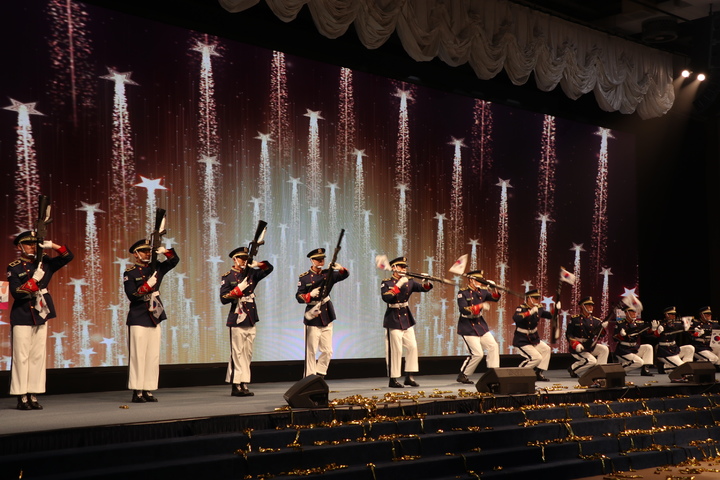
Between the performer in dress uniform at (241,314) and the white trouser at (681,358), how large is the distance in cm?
789

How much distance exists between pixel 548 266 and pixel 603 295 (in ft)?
5.36

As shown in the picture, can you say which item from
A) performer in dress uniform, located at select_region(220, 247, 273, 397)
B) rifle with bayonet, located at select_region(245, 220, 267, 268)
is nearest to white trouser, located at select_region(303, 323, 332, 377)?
performer in dress uniform, located at select_region(220, 247, 273, 397)

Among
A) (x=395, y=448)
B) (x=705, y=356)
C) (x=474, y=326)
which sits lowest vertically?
(x=395, y=448)

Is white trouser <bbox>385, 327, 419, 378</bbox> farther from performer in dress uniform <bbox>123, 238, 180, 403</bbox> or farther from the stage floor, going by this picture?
performer in dress uniform <bbox>123, 238, 180, 403</bbox>

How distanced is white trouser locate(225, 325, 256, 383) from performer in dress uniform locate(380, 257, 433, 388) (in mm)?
1918

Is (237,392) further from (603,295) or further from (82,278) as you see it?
(603,295)

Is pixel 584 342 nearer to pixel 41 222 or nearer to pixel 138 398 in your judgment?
pixel 138 398

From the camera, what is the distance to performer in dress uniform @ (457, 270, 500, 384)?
1033 cm

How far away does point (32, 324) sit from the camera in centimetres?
705

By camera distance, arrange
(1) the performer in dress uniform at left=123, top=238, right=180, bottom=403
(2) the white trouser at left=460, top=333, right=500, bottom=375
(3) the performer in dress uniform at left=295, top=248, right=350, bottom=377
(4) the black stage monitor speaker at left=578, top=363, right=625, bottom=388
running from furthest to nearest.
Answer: (2) the white trouser at left=460, top=333, right=500, bottom=375 → (3) the performer in dress uniform at left=295, top=248, right=350, bottom=377 → (4) the black stage monitor speaker at left=578, top=363, right=625, bottom=388 → (1) the performer in dress uniform at left=123, top=238, right=180, bottom=403

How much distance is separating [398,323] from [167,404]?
3.34 metres

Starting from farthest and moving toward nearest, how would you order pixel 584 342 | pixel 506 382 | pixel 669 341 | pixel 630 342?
pixel 669 341, pixel 630 342, pixel 584 342, pixel 506 382

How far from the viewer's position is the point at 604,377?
8.91 metres

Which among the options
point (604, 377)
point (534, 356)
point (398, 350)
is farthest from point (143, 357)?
point (534, 356)
